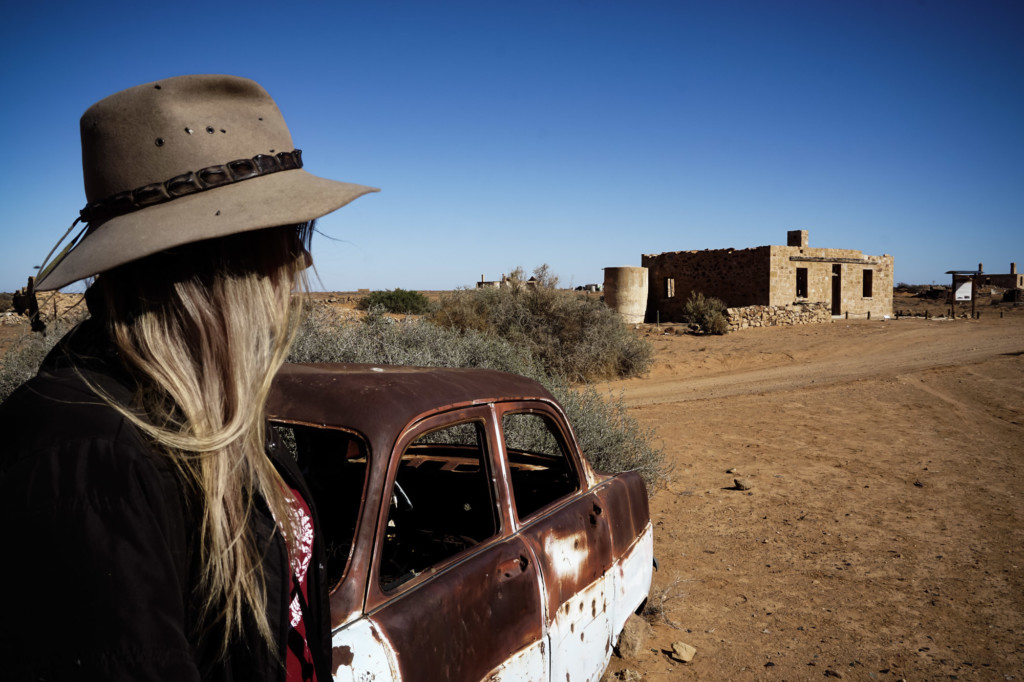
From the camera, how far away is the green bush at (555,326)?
1283 cm

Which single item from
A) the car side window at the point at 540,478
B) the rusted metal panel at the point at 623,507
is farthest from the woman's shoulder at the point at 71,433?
the rusted metal panel at the point at 623,507

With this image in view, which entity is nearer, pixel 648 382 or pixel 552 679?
pixel 552 679

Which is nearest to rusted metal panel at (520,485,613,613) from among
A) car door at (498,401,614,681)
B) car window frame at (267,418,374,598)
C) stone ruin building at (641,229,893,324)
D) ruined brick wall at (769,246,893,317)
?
car door at (498,401,614,681)

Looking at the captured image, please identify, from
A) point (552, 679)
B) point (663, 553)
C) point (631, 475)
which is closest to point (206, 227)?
point (552, 679)

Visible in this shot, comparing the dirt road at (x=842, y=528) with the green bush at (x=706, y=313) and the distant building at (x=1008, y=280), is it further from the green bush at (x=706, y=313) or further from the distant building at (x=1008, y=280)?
the distant building at (x=1008, y=280)

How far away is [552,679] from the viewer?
2242 millimetres

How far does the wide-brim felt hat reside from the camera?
3.22 ft

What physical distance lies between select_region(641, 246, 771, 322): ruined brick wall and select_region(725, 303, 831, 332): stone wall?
0.81 m

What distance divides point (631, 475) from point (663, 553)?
2.12 metres

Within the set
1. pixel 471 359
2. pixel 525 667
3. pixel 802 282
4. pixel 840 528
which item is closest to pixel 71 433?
pixel 525 667

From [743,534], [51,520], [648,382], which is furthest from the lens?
[648,382]

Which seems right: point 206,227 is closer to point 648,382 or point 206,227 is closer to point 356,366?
point 356,366

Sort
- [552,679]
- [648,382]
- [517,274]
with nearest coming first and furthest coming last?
1. [552,679]
2. [648,382]
3. [517,274]

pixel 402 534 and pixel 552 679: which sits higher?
pixel 402 534
